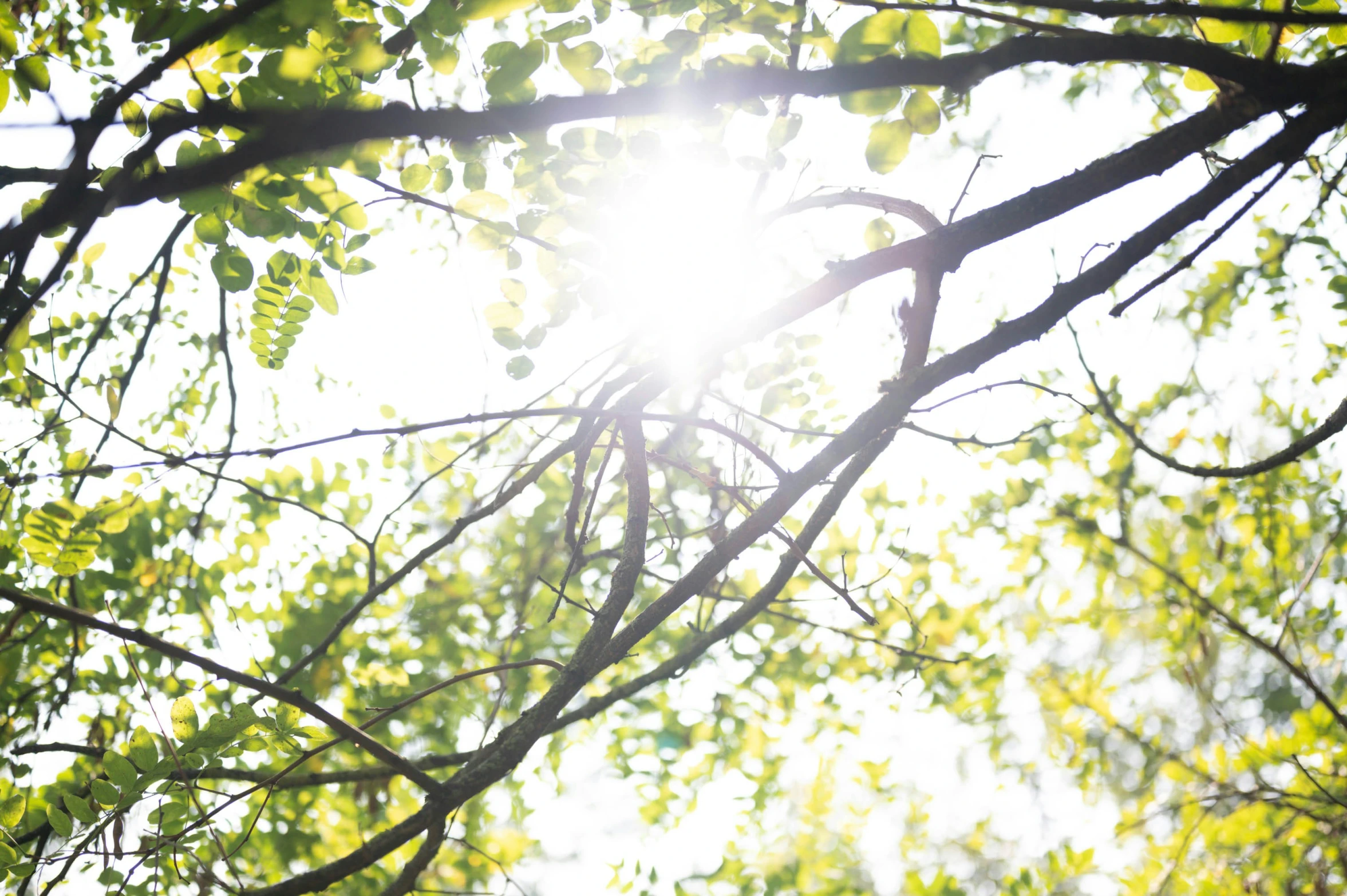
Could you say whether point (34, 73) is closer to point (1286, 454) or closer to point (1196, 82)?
point (1196, 82)

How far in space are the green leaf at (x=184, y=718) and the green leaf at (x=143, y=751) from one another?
0.04 meters

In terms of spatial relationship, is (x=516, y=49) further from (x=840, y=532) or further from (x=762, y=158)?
(x=840, y=532)

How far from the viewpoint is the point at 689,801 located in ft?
14.8

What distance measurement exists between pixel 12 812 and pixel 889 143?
2.14 metres

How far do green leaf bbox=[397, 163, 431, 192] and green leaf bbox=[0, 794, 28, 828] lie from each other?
1451 millimetres

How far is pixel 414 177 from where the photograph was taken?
1.66 metres

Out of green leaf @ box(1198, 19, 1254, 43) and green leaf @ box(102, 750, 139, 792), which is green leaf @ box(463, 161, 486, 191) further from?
green leaf @ box(1198, 19, 1254, 43)

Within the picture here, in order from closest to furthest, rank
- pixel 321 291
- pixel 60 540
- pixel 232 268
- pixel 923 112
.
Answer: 1. pixel 923 112
2. pixel 232 268
3. pixel 321 291
4. pixel 60 540

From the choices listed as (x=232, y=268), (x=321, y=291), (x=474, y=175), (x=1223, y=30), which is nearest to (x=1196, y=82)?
(x=1223, y=30)

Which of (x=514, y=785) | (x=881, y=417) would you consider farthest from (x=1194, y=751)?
(x=881, y=417)

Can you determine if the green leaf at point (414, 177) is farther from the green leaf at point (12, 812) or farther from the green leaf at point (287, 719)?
the green leaf at point (12, 812)

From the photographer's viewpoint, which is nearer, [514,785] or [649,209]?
[649,209]

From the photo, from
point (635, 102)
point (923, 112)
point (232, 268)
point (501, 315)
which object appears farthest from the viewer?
point (501, 315)

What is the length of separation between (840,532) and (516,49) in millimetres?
3417
